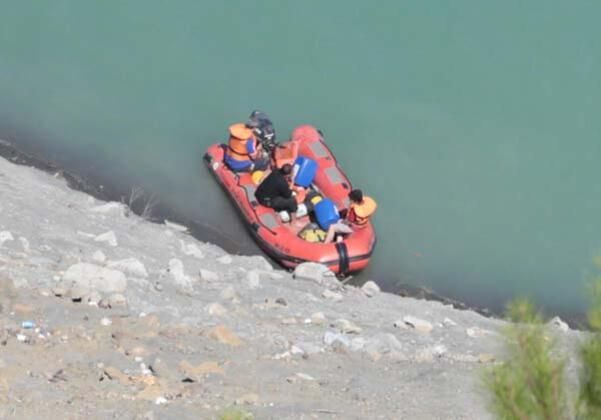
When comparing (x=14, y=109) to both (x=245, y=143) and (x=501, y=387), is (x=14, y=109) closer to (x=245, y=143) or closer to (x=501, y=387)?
(x=245, y=143)

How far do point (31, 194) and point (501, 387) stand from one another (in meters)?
7.46

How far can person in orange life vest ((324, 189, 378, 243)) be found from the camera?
36.9 ft

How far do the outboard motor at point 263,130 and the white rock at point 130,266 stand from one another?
12.0ft

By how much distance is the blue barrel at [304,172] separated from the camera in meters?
11.9

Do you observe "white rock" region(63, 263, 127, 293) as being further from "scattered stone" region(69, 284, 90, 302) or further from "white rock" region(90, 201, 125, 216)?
"white rock" region(90, 201, 125, 216)

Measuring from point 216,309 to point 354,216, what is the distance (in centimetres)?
330

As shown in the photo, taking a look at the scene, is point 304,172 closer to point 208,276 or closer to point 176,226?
point 176,226

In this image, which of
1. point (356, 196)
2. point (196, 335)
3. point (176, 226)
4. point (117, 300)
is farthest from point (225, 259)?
point (196, 335)

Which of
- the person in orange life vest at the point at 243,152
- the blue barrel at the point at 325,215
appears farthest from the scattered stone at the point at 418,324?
the person in orange life vest at the point at 243,152

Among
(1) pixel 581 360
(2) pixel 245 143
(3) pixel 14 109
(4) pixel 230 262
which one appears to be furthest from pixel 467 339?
(3) pixel 14 109

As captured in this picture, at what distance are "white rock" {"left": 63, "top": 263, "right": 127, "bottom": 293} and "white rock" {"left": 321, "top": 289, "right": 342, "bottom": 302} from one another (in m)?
2.05

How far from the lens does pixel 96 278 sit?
824 cm

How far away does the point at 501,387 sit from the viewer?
159 inches

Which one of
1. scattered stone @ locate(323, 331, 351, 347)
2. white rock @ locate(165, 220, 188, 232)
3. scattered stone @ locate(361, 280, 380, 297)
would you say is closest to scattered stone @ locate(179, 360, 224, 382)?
scattered stone @ locate(323, 331, 351, 347)
